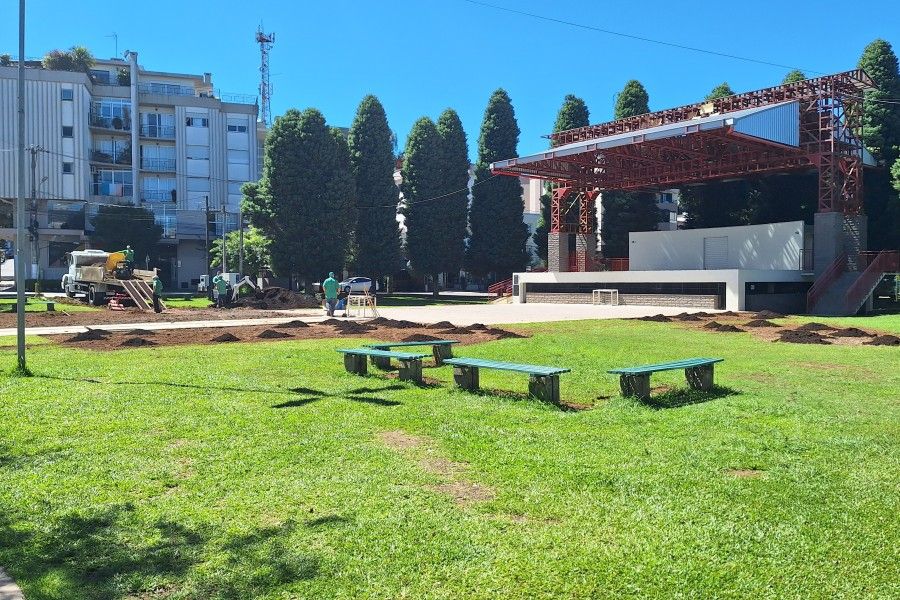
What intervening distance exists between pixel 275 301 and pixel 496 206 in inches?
1079

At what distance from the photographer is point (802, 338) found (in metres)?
18.1

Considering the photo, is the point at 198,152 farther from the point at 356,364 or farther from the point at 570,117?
the point at 356,364

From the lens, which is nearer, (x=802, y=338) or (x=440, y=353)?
(x=440, y=353)

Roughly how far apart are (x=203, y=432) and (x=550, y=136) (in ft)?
152

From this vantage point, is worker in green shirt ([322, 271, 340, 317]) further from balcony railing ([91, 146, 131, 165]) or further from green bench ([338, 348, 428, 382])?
balcony railing ([91, 146, 131, 165])

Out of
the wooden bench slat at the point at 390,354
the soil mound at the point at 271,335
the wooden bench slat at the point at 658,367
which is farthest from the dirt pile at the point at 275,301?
the wooden bench slat at the point at 658,367

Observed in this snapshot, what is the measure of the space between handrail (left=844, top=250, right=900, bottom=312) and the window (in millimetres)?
58381

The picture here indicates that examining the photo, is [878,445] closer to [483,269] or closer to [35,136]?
[483,269]

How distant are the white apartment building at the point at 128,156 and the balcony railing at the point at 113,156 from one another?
0.30 feet

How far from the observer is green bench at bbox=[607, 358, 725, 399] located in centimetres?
898

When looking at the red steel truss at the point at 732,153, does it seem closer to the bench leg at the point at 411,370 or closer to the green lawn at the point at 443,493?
the bench leg at the point at 411,370

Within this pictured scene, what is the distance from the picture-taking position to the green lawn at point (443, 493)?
13.1ft

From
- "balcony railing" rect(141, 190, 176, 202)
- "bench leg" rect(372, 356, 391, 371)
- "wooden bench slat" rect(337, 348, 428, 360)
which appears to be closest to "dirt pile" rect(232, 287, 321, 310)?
"bench leg" rect(372, 356, 391, 371)

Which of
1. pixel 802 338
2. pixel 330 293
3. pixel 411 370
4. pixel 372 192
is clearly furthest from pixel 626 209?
pixel 411 370
